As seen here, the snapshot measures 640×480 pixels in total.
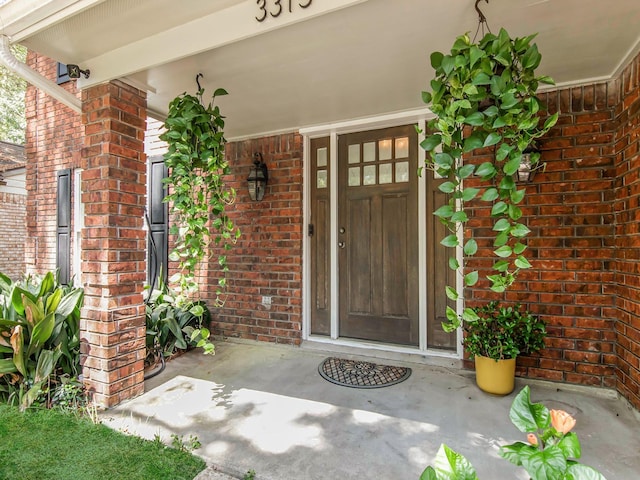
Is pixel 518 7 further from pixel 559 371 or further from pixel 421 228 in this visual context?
pixel 559 371

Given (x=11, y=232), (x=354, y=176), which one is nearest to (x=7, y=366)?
(x=354, y=176)

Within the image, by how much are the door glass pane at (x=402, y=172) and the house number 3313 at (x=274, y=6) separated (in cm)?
175

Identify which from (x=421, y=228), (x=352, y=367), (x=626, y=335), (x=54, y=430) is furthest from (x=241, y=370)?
(x=626, y=335)

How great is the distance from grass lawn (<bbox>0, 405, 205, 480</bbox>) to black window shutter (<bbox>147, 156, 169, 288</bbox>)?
206cm

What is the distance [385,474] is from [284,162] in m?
2.76

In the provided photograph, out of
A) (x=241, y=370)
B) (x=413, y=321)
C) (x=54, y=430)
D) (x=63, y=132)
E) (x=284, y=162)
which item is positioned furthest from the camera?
(x=63, y=132)

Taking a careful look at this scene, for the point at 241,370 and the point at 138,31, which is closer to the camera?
the point at 138,31

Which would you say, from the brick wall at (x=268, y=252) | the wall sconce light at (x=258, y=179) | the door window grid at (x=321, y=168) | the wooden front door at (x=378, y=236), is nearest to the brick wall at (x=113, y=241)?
the wall sconce light at (x=258, y=179)

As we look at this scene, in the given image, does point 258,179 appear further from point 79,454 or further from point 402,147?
point 79,454

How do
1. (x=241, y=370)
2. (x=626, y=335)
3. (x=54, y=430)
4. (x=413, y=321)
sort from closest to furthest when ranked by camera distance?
(x=54, y=430)
(x=626, y=335)
(x=241, y=370)
(x=413, y=321)

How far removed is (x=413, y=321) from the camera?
3.06 m

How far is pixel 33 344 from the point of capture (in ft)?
7.38

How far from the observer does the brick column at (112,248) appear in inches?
87.0

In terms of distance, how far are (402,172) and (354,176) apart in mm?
465
